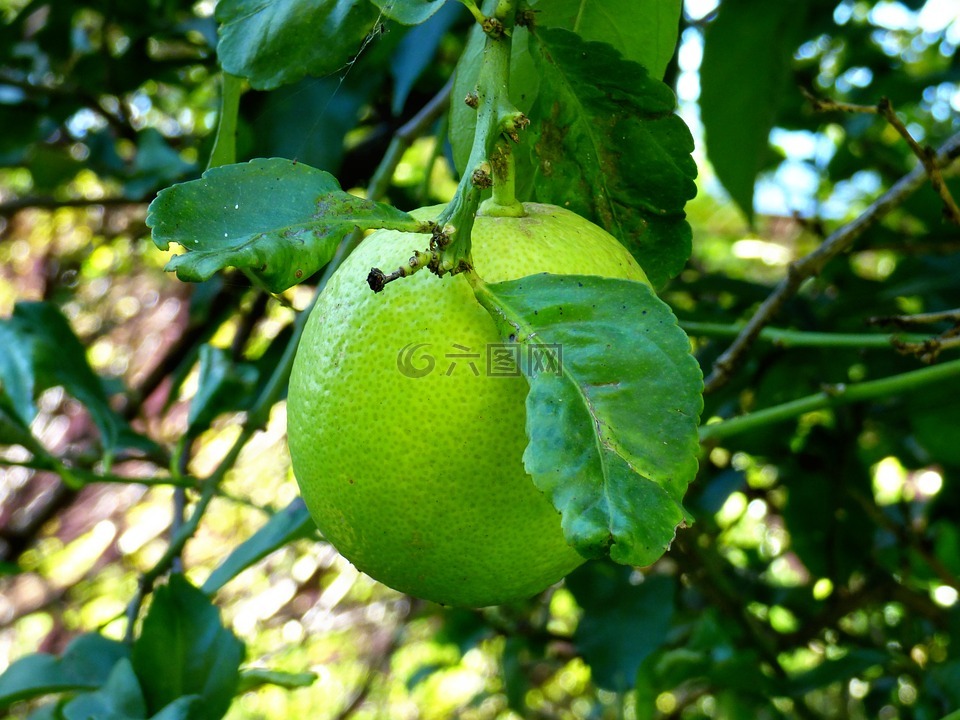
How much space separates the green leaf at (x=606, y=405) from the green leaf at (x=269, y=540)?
44 centimetres

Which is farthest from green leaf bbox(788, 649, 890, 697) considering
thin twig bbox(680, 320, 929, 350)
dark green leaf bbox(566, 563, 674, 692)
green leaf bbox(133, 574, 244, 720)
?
green leaf bbox(133, 574, 244, 720)

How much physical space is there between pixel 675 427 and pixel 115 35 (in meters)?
1.82

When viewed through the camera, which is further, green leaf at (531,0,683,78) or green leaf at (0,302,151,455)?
green leaf at (0,302,151,455)

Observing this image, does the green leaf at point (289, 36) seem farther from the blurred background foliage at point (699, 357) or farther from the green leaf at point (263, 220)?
the green leaf at point (263, 220)

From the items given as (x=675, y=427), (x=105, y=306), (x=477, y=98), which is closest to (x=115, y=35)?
(x=105, y=306)

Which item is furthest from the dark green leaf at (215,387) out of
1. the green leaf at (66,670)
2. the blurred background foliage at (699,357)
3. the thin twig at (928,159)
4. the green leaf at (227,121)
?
the thin twig at (928,159)

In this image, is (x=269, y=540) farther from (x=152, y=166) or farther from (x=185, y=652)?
(x=152, y=166)

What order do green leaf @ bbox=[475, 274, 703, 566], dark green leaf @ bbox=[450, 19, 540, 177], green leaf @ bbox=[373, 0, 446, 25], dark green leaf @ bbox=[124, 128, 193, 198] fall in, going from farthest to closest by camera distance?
dark green leaf @ bbox=[124, 128, 193, 198]
dark green leaf @ bbox=[450, 19, 540, 177]
green leaf @ bbox=[373, 0, 446, 25]
green leaf @ bbox=[475, 274, 703, 566]

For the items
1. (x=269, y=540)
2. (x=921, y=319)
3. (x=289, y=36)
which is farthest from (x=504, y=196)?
(x=269, y=540)

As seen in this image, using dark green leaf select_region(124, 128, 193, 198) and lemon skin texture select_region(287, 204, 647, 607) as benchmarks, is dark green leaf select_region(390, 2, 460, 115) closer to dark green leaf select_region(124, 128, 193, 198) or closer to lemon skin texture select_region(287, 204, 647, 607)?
dark green leaf select_region(124, 128, 193, 198)

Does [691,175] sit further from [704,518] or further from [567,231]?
[704,518]

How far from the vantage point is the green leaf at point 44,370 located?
3.18 ft

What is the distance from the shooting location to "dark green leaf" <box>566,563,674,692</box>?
1.14m

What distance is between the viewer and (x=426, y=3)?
0.54 meters
